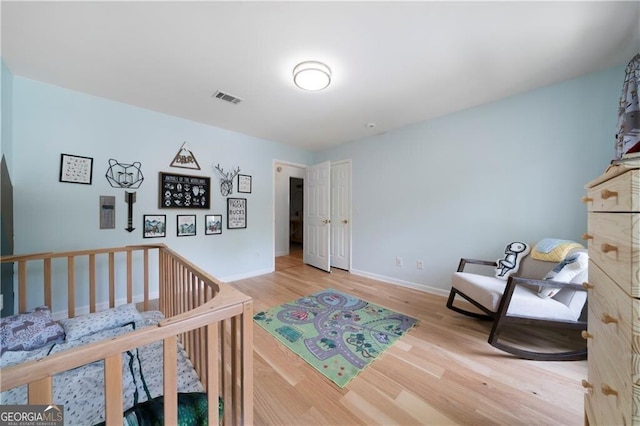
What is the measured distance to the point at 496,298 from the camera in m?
1.74

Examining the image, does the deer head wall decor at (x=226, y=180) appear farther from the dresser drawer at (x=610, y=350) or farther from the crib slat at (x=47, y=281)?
the dresser drawer at (x=610, y=350)

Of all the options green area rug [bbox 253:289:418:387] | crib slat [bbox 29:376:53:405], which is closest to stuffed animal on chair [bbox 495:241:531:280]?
green area rug [bbox 253:289:418:387]

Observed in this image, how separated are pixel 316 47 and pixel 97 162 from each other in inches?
99.7

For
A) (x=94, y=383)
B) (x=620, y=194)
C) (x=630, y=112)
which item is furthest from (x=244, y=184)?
(x=630, y=112)

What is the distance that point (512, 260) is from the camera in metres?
2.12

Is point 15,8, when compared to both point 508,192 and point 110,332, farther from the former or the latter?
point 508,192

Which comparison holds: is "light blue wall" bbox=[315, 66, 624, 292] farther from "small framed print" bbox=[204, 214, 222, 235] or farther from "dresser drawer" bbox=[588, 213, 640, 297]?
"small framed print" bbox=[204, 214, 222, 235]

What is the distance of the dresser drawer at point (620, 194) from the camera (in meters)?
0.60

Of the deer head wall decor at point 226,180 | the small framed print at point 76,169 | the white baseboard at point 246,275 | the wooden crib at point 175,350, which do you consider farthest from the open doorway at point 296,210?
the wooden crib at point 175,350

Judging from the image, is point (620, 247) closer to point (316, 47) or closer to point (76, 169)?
point (316, 47)

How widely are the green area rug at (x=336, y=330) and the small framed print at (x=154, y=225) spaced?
164cm

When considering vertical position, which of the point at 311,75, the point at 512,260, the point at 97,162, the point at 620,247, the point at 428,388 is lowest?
the point at 428,388

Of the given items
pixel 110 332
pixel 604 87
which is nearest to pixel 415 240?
pixel 604 87

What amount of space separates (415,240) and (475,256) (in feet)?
2.29
